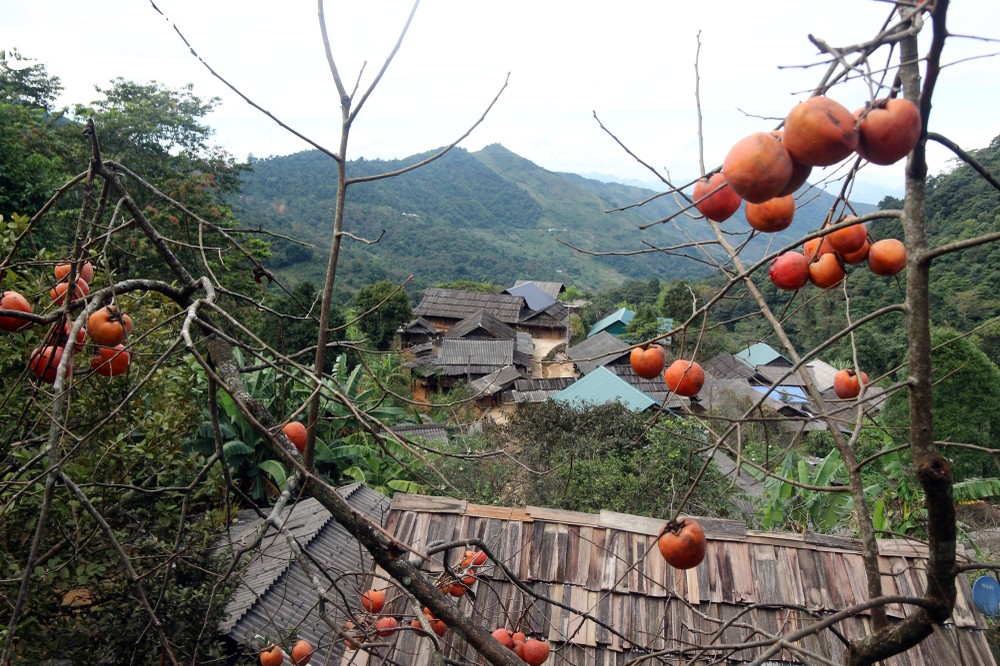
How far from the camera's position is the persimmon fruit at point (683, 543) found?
1626mm

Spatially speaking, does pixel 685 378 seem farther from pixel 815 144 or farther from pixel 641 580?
pixel 641 580

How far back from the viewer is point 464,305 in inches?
1388

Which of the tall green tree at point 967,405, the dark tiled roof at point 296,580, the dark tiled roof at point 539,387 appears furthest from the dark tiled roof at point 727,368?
the dark tiled roof at point 296,580

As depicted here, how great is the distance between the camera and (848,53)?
0.99 meters

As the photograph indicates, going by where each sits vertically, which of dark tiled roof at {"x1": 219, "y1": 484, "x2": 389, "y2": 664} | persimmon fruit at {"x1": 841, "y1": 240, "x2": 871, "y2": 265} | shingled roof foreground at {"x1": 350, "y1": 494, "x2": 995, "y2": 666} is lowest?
dark tiled roof at {"x1": 219, "y1": 484, "x2": 389, "y2": 664}

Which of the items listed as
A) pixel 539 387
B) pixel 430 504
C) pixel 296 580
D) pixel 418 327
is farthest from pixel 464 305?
pixel 430 504

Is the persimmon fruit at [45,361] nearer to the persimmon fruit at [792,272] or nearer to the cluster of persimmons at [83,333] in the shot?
the cluster of persimmons at [83,333]

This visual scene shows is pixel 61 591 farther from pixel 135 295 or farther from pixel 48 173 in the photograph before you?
pixel 48 173

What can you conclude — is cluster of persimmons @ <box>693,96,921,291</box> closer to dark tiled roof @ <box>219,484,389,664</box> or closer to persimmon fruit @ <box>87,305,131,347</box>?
persimmon fruit @ <box>87,305,131,347</box>

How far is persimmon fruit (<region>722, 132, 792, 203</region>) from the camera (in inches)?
42.7

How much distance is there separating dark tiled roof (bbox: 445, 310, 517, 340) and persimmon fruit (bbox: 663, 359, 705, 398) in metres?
27.8

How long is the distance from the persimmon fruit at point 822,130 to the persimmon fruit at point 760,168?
0.03 m

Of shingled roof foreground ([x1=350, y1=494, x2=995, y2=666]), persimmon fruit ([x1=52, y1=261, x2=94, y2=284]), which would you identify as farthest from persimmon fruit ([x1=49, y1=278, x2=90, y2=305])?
shingled roof foreground ([x1=350, y1=494, x2=995, y2=666])

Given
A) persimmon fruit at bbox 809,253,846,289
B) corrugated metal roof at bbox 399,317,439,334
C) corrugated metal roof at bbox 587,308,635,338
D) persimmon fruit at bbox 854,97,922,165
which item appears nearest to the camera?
persimmon fruit at bbox 854,97,922,165
